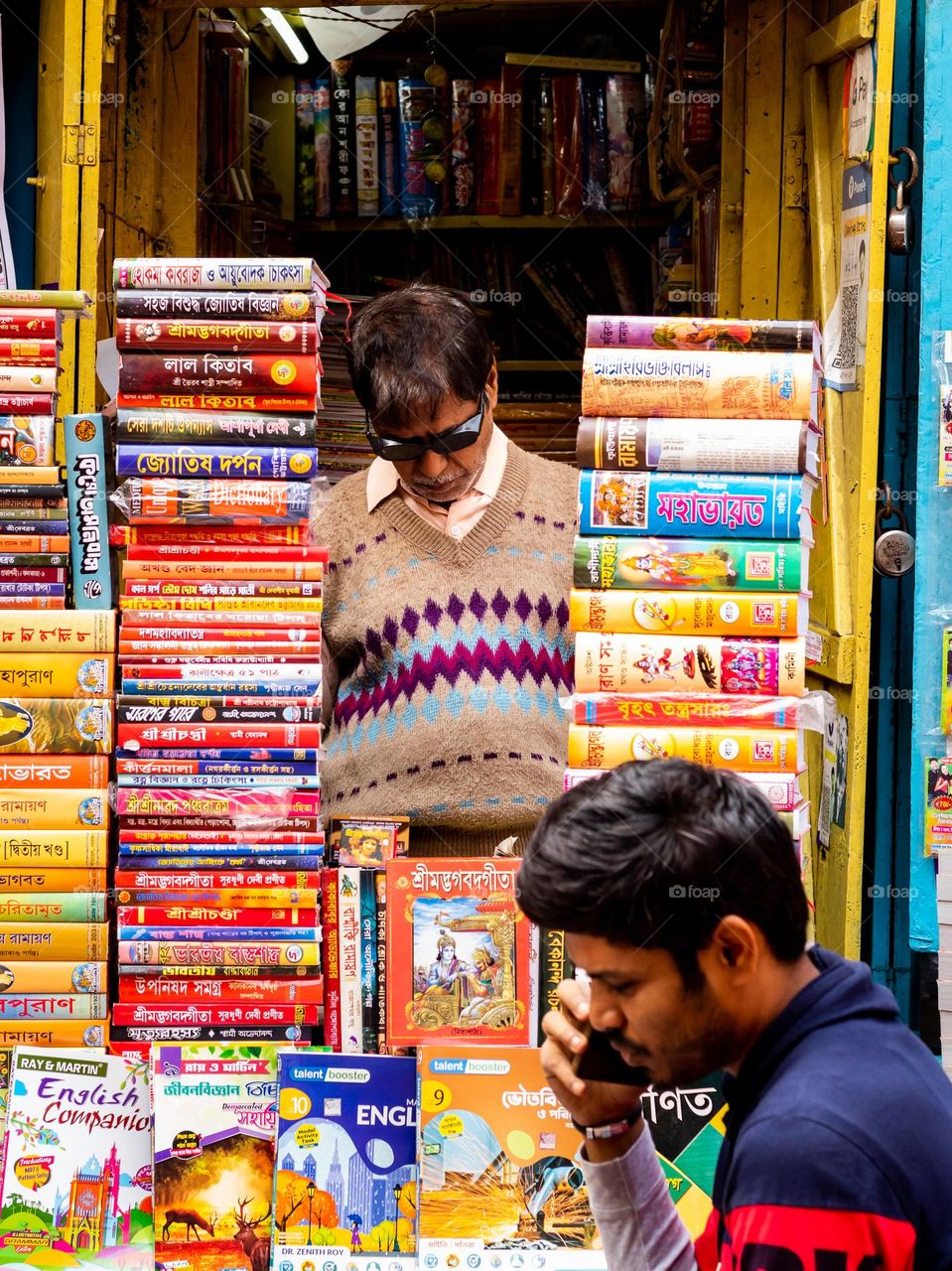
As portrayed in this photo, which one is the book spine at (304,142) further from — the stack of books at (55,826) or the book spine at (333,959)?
the book spine at (333,959)

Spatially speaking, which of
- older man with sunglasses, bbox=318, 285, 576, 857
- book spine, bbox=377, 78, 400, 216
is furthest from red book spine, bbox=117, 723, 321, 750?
book spine, bbox=377, 78, 400, 216

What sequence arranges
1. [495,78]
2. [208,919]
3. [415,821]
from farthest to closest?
1. [495,78]
2. [415,821]
3. [208,919]

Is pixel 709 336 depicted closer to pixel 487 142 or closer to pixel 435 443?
pixel 435 443

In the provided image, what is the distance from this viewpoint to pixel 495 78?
4570mm

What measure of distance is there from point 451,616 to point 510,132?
2.45m

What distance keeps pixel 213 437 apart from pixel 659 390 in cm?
65

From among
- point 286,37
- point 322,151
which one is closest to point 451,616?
point 322,151

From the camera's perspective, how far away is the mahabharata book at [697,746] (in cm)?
206

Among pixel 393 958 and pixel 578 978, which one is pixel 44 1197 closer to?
pixel 393 958

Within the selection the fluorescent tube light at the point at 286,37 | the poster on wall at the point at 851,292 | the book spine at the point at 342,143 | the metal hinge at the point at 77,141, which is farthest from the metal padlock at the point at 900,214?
the fluorescent tube light at the point at 286,37

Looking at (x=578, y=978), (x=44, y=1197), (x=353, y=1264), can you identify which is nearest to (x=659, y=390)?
(x=578, y=978)

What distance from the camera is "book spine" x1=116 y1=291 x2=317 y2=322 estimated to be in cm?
220

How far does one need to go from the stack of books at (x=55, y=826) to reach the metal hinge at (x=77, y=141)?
990mm

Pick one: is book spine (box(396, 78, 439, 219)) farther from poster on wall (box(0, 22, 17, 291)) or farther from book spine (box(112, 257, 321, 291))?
book spine (box(112, 257, 321, 291))
